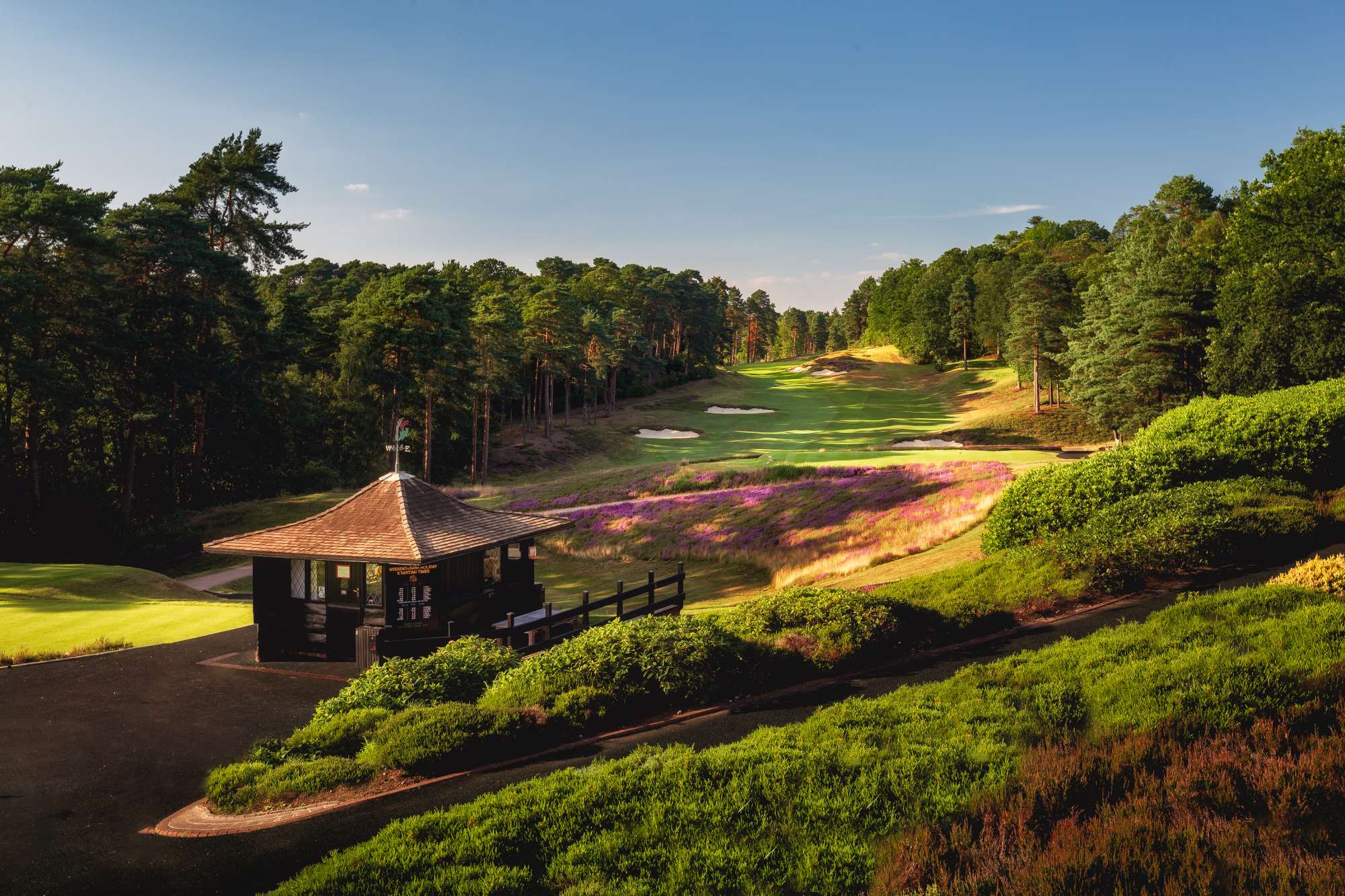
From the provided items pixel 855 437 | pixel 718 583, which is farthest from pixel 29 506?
pixel 855 437

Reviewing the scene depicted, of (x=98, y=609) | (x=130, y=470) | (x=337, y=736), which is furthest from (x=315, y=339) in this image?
(x=337, y=736)

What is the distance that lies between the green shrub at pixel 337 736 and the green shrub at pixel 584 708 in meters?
2.90

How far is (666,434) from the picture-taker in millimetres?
81625

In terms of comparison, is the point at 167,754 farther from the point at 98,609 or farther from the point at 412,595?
the point at 98,609

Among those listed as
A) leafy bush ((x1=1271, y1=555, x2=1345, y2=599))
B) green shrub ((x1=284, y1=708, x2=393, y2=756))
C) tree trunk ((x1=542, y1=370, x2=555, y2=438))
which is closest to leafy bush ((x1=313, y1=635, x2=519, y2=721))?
green shrub ((x1=284, y1=708, x2=393, y2=756))

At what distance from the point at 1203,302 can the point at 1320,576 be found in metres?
41.4

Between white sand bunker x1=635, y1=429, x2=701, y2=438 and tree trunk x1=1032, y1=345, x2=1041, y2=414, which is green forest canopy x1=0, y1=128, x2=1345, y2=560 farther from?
white sand bunker x1=635, y1=429, x2=701, y2=438

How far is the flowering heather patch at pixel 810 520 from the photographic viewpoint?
2970 cm

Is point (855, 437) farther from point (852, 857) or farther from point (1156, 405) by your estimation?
point (852, 857)

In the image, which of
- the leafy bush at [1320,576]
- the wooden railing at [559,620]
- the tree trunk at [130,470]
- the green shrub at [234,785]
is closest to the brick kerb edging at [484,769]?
the green shrub at [234,785]

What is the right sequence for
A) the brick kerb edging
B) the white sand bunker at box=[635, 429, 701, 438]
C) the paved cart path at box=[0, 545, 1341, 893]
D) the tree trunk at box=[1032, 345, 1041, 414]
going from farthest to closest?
the white sand bunker at box=[635, 429, 701, 438] < the tree trunk at box=[1032, 345, 1041, 414] < the brick kerb edging < the paved cart path at box=[0, 545, 1341, 893]

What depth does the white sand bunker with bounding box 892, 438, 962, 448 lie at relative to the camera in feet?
204

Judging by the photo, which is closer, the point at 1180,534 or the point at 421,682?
the point at 421,682

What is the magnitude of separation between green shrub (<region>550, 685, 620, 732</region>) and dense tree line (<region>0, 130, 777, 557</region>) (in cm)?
4025
